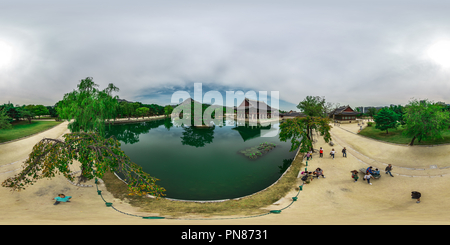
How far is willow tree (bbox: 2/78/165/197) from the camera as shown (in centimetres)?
680

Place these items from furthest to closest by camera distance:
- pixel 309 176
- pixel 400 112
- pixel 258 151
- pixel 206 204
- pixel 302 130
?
pixel 400 112, pixel 258 151, pixel 302 130, pixel 309 176, pixel 206 204

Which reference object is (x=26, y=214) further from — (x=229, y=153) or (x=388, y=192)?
(x=388, y=192)

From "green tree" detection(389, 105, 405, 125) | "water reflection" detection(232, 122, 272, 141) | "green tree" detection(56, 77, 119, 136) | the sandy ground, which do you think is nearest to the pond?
the sandy ground

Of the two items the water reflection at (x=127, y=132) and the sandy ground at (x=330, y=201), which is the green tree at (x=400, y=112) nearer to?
the sandy ground at (x=330, y=201)

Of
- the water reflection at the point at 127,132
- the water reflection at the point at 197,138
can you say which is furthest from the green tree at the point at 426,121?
the water reflection at the point at 127,132

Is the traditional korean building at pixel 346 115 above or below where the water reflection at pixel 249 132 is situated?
above

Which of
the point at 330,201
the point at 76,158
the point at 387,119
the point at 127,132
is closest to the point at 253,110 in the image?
the point at 387,119

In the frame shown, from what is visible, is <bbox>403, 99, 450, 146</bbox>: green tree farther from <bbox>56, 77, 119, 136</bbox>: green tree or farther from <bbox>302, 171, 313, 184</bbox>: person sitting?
<bbox>56, 77, 119, 136</bbox>: green tree

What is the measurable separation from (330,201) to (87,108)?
20724 mm

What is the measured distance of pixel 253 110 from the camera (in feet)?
198

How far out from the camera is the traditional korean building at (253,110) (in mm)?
60281

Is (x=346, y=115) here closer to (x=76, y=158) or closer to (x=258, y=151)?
(x=258, y=151)

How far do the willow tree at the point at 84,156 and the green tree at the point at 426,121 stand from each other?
73.5 feet

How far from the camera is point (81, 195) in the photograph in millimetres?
8547
